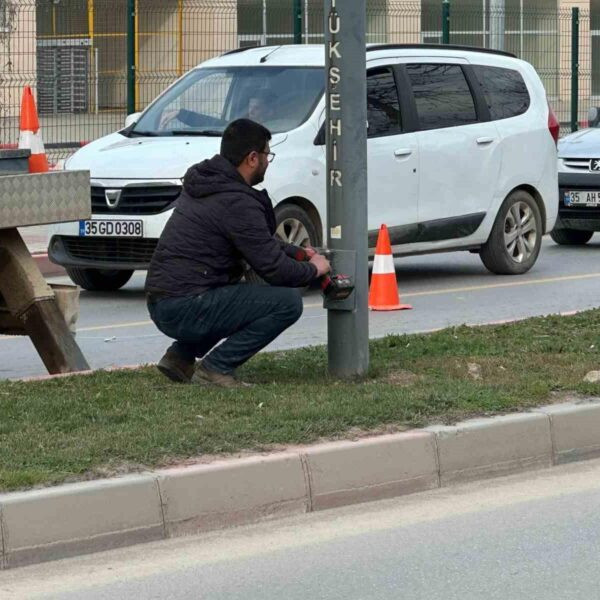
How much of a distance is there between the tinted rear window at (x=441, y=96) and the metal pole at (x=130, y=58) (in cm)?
615

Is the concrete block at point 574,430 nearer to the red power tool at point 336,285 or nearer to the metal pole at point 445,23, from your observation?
the red power tool at point 336,285

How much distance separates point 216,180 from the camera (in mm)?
8070

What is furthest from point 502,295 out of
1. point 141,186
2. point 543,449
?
point 543,449

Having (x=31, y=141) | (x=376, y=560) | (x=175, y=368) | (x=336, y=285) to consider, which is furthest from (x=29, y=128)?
(x=376, y=560)

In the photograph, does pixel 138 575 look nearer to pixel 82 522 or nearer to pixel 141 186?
→ pixel 82 522

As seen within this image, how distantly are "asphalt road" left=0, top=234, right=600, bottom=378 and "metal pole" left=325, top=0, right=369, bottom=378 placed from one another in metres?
2.18

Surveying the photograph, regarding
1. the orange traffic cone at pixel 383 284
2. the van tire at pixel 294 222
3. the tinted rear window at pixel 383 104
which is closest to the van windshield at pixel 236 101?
the tinted rear window at pixel 383 104

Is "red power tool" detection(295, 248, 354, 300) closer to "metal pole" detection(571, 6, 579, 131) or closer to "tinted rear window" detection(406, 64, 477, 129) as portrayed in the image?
"tinted rear window" detection(406, 64, 477, 129)

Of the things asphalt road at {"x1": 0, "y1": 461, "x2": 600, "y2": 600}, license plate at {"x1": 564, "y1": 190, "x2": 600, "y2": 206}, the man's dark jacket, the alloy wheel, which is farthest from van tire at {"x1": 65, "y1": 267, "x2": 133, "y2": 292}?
asphalt road at {"x1": 0, "y1": 461, "x2": 600, "y2": 600}

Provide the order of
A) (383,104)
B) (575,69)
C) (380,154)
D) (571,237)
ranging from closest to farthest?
1. (380,154)
2. (383,104)
3. (571,237)
4. (575,69)

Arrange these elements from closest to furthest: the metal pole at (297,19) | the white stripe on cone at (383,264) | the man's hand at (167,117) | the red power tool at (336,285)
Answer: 1. the red power tool at (336,285)
2. the white stripe on cone at (383,264)
3. the man's hand at (167,117)
4. the metal pole at (297,19)

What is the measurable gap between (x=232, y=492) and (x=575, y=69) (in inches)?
799

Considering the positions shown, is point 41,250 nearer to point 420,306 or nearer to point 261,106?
point 261,106

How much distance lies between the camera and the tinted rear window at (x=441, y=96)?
13.9m
